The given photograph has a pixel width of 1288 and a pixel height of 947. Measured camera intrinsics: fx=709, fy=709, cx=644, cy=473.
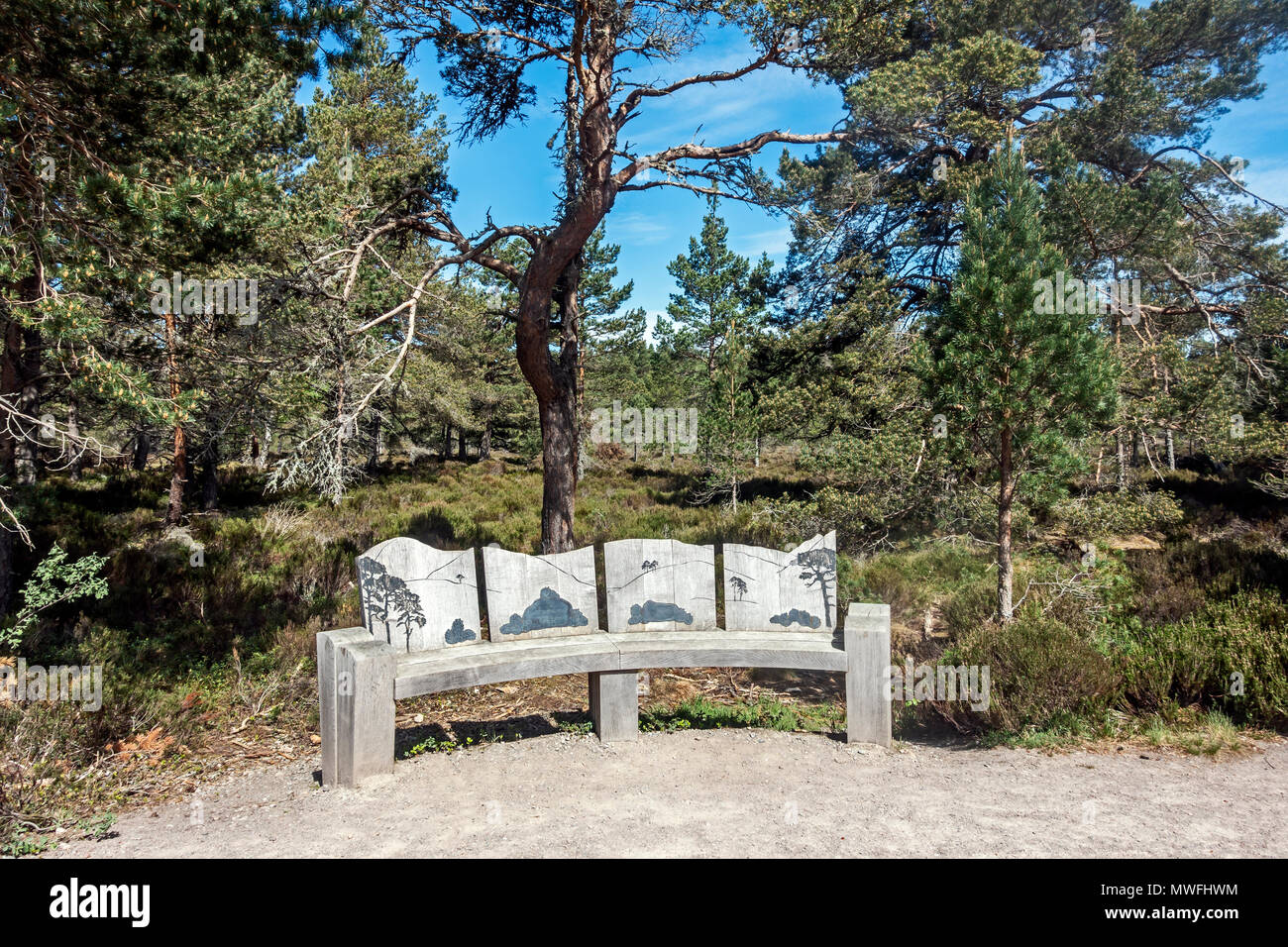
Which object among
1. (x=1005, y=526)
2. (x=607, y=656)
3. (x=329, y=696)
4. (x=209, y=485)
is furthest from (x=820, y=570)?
(x=209, y=485)

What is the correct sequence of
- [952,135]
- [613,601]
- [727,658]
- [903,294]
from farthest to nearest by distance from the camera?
[903,294] → [952,135] → [613,601] → [727,658]

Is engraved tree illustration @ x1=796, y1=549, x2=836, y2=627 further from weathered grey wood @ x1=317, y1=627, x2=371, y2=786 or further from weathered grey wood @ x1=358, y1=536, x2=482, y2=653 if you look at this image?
weathered grey wood @ x1=317, y1=627, x2=371, y2=786

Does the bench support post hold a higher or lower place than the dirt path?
higher

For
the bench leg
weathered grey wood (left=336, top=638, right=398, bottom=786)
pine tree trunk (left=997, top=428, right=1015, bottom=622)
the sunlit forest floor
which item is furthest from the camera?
pine tree trunk (left=997, top=428, right=1015, bottom=622)

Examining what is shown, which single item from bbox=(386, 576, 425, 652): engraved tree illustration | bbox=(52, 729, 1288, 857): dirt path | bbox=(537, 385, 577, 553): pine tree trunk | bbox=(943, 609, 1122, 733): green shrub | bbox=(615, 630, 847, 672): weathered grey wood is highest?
bbox=(537, 385, 577, 553): pine tree trunk

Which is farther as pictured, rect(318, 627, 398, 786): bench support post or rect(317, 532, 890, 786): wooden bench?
rect(317, 532, 890, 786): wooden bench

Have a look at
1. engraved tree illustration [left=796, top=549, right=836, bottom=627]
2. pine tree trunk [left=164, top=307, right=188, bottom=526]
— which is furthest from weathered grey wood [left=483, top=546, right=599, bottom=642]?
pine tree trunk [left=164, top=307, right=188, bottom=526]

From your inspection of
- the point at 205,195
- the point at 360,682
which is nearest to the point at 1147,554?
the point at 360,682

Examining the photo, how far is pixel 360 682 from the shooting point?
408 cm

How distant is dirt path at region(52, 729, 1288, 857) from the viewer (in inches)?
127

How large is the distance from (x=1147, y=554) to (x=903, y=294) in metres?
6.17

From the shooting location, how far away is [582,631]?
516 centimetres

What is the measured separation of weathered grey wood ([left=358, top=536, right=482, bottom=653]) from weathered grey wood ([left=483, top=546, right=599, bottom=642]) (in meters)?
0.16

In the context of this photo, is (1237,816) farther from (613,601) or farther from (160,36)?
(160,36)
